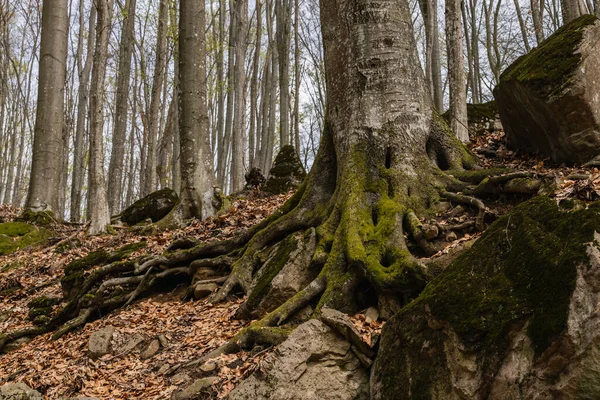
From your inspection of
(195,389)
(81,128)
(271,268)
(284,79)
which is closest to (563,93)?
(271,268)

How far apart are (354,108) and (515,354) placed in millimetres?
3684

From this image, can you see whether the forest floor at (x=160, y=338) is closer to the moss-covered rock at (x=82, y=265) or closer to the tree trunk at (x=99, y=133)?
the moss-covered rock at (x=82, y=265)

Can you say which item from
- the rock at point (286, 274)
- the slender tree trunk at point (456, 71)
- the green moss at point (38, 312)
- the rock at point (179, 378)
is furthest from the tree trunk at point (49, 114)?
the slender tree trunk at point (456, 71)

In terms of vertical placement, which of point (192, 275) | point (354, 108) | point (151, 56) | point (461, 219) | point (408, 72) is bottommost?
point (192, 275)

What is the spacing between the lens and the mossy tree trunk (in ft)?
15.6

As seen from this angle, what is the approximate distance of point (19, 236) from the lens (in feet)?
34.7

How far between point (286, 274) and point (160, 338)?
1.52 meters

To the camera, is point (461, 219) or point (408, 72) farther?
point (408, 72)

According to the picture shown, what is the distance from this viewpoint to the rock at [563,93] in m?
5.10

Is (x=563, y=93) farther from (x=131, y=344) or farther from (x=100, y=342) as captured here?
(x=100, y=342)

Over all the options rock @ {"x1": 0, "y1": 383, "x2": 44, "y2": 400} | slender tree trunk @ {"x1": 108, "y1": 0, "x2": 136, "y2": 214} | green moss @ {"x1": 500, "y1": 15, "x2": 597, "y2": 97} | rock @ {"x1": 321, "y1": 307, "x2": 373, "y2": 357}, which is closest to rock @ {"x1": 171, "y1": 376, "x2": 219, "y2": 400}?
rock @ {"x1": 321, "y1": 307, "x2": 373, "y2": 357}

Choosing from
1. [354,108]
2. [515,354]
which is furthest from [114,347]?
[515,354]

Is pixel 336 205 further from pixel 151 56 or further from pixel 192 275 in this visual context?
pixel 151 56

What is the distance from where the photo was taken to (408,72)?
5.62 m
